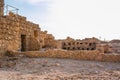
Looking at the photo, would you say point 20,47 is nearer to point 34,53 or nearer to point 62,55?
point 34,53

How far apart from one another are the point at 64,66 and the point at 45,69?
4.01ft

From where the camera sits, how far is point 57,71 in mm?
9500

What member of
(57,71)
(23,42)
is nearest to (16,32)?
(23,42)

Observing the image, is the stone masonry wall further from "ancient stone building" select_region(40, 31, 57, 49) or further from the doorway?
"ancient stone building" select_region(40, 31, 57, 49)

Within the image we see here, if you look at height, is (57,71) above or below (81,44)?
below

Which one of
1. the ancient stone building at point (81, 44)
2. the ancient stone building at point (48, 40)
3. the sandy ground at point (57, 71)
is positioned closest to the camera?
the sandy ground at point (57, 71)

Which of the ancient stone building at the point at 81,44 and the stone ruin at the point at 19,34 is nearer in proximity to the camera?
the stone ruin at the point at 19,34

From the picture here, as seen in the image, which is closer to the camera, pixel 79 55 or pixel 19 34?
pixel 79 55

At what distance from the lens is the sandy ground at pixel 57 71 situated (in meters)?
8.17

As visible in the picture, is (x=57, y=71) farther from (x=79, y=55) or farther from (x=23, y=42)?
(x=23, y=42)

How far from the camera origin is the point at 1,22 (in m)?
14.8

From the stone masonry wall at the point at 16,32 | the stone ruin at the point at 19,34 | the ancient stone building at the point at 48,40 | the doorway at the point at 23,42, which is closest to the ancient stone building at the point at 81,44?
the ancient stone building at the point at 48,40

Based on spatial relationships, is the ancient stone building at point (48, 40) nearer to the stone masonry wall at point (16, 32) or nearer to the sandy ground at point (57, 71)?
the stone masonry wall at point (16, 32)

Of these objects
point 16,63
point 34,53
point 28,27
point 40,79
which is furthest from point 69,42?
point 40,79
